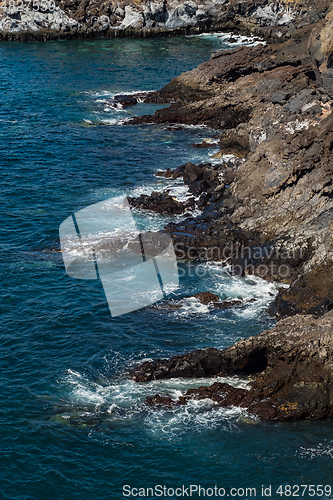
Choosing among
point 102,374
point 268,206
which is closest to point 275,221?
point 268,206

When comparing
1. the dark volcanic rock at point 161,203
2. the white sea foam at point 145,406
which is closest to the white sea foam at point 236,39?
the dark volcanic rock at point 161,203

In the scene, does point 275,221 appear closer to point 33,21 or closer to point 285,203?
point 285,203

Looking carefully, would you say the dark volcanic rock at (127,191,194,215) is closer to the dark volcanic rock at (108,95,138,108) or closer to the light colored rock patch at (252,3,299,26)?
the dark volcanic rock at (108,95,138,108)

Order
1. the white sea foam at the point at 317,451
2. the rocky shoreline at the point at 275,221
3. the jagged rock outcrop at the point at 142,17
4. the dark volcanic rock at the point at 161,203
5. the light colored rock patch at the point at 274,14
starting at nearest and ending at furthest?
the white sea foam at the point at 317,451, the rocky shoreline at the point at 275,221, the dark volcanic rock at the point at 161,203, the jagged rock outcrop at the point at 142,17, the light colored rock patch at the point at 274,14

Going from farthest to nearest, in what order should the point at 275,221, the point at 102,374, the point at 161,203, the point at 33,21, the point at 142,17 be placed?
the point at 142,17, the point at 33,21, the point at 161,203, the point at 275,221, the point at 102,374

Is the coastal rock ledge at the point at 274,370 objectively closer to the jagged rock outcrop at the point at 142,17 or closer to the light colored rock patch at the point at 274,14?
the jagged rock outcrop at the point at 142,17

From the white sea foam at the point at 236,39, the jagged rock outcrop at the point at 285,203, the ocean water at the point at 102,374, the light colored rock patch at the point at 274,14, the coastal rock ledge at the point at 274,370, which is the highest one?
the light colored rock patch at the point at 274,14
